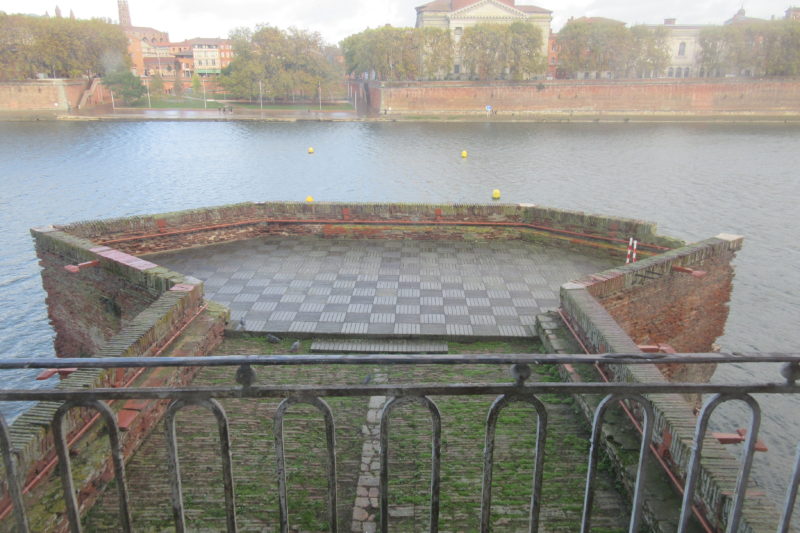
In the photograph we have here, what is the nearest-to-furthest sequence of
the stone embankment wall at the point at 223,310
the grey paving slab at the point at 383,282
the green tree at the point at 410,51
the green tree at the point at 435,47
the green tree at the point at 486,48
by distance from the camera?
the stone embankment wall at the point at 223,310
the grey paving slab at the point at 383,282
the green tree at the point at 486,48
the green tree at the point at 435,47
the green tree at the point at 410,51

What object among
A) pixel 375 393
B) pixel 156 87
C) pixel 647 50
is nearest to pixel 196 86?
pixel 156 87

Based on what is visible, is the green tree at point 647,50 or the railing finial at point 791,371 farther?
the green tree at point 647,50

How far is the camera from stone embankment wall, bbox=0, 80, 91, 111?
62.3 meters

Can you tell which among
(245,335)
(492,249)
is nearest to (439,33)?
(492,249)

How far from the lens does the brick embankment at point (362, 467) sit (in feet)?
16.0

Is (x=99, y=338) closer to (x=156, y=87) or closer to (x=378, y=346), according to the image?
(x=378, y=346)

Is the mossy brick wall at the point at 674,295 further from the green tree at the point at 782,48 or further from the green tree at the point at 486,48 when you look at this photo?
the green tree at the point at 782,48

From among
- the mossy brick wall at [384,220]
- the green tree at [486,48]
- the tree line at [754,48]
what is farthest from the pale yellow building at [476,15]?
the mossy brick wall at [384,220]

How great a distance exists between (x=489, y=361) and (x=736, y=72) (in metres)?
86.9

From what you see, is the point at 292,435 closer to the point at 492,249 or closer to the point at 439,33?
the point at 492,249

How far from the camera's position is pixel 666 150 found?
42.0m

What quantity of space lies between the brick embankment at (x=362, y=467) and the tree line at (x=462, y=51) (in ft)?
211

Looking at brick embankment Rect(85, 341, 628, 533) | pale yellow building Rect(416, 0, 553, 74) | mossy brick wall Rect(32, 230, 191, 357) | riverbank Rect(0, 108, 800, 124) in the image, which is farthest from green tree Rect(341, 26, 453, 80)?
brick embankment Rect(85, 341, 628, 533)

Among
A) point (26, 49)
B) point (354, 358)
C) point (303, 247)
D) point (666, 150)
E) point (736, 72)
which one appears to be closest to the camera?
point (354, 358)
